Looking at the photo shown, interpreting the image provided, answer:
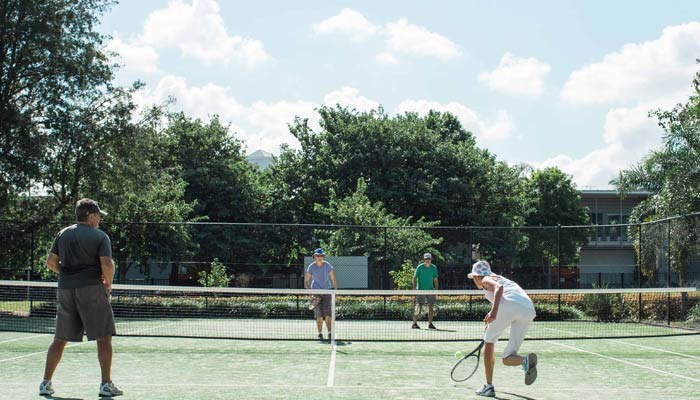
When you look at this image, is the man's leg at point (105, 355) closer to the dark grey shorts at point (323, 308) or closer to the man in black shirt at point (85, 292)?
the man in black shirt at point (85, 292)

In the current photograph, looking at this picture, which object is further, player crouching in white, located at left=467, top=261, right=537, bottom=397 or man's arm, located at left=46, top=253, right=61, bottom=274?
player crouching in white, located at left=467, top=261, right=537, bottom=397

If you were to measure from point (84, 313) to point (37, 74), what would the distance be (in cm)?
1975

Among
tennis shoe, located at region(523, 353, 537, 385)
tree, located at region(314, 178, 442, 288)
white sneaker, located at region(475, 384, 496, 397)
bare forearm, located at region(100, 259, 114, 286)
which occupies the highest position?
tree, located at region(314, 178, 442, 288)

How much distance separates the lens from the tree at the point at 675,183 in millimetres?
18656

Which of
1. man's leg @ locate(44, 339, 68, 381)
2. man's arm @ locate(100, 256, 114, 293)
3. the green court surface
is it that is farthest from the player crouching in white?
man's leg @ locate(44, 339, 68, 381)

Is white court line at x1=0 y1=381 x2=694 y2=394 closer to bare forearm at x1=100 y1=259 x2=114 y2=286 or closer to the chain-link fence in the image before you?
bare forearm at x1=100 y1=259 x2=114 y2=286

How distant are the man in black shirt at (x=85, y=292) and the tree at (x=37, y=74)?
58.4 feet

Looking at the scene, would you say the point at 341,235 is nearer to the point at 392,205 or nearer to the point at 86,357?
the point at 86,357

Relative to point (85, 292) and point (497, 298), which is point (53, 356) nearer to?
point (85, 292)

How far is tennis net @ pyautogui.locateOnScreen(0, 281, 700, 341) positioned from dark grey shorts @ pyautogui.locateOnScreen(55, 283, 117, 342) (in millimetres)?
9142

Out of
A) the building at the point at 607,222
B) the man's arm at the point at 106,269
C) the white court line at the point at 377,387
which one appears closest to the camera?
the man's arm at the point at 106,269

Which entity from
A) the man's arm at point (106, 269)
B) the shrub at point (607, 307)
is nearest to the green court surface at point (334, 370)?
the man's arm at point (106, 269)

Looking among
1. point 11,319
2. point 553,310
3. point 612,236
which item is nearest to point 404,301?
point 553,310

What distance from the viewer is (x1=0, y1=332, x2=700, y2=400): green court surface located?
26.8 ft
